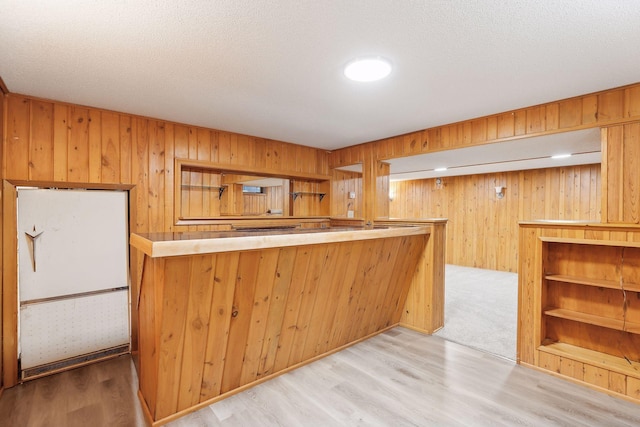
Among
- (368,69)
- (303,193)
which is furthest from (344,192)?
(368,69)

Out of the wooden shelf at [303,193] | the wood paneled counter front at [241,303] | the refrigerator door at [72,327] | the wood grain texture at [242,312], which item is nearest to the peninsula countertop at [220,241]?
the wood paneled counter front at [241,303]

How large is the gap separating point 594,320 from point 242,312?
2.82 m

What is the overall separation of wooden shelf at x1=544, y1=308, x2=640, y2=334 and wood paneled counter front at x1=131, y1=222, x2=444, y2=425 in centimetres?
144

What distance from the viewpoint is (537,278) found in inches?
106

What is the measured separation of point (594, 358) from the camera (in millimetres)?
2453

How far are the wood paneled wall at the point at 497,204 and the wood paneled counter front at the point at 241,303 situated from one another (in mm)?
4877

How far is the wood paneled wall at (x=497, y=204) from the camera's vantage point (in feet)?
19.1

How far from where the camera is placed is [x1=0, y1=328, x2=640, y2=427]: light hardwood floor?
2.00 meters

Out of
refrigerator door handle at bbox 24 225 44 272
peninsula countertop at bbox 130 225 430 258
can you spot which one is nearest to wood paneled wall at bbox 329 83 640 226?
peninsula countertop at bbox 130 225 430 258

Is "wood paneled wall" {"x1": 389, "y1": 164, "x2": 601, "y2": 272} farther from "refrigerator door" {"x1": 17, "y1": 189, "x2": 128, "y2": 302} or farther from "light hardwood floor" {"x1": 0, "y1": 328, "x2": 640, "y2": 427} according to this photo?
"refrigerator door" {"x1": 17, "y1": 189, "x2": 128, "y2": 302}

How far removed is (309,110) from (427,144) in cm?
150

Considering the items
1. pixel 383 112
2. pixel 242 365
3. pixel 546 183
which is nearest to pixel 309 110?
pixel 383 112

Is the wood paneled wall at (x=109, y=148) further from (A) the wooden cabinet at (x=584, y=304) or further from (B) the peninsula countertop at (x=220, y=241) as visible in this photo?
(A) the wooden cabinet at (x=584, y=304)

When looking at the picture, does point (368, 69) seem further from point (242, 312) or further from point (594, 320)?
point (594, 320)
